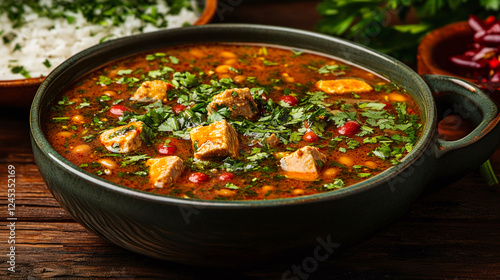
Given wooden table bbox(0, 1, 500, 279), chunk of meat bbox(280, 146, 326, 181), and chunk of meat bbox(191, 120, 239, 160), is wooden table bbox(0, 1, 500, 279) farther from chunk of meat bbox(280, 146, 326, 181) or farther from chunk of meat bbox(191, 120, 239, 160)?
chunk of meat bbox(191, 120, 239, 160)

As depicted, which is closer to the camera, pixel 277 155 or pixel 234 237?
pixel 234 237

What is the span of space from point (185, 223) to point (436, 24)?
10.8 feet

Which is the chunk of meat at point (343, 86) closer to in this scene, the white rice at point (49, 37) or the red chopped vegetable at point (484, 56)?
A: the red chopped vegetable at point (484, 56)

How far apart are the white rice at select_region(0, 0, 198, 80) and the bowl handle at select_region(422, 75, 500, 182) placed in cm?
246

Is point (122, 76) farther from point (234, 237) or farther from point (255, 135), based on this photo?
point (234, 237)

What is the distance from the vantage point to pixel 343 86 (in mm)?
3244

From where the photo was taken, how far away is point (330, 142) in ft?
9.20

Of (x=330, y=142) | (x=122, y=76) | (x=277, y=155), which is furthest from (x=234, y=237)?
(x=122, y=76)

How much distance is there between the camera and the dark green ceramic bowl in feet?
6.87

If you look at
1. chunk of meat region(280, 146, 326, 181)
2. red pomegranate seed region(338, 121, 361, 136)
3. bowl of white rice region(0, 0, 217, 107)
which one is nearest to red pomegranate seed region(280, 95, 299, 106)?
red pomegranate seed region(338, 121, 361, 136)

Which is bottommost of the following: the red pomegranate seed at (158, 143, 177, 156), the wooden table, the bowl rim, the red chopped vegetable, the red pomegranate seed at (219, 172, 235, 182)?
the wooden table

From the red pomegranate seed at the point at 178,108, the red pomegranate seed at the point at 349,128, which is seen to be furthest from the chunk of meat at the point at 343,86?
the red pomegranate seed at the point at 178,108

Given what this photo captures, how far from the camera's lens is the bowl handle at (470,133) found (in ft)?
8.30

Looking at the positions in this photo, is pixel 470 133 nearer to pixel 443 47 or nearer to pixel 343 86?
pixel 343 86
